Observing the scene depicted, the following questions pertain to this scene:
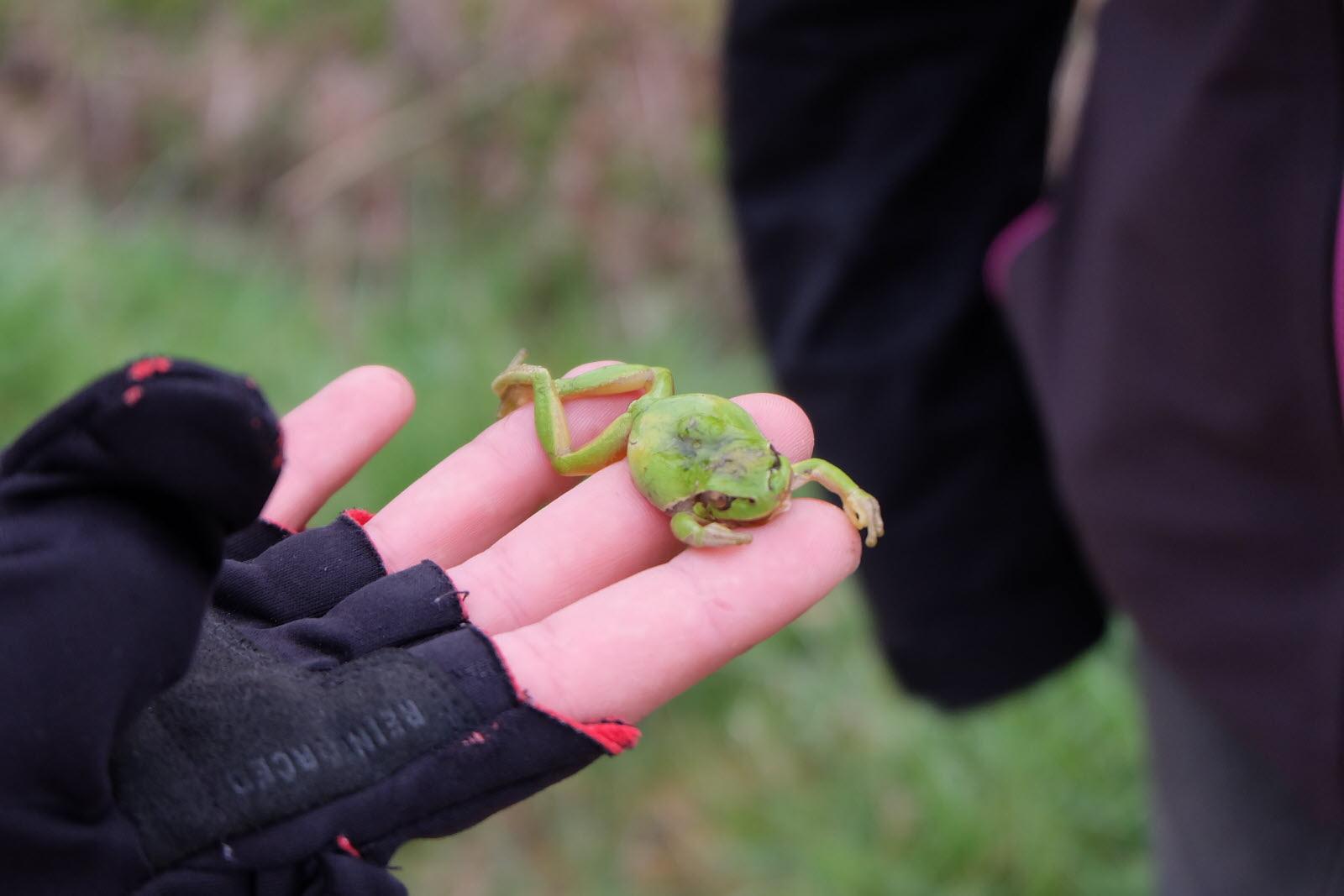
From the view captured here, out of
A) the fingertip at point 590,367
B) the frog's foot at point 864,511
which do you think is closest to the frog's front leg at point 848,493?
the frog's foot at point 864,511

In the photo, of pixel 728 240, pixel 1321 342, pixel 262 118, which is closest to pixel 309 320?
pixel 262 118

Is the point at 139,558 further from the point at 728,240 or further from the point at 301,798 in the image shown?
the point at 728,240

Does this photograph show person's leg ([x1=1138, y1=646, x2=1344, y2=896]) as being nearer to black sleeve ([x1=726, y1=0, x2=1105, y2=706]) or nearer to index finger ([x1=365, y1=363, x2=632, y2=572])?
black sleeve ([x1=726, y1=0, x2=1105, y2=706])

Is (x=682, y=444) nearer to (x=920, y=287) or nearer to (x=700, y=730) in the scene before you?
(x=920, y=287)

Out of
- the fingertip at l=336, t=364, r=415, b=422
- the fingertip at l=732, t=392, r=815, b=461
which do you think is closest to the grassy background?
the fingertip at l=732, t=392, r=815, b=461

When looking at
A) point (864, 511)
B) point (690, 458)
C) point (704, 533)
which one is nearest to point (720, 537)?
point (704, 533)

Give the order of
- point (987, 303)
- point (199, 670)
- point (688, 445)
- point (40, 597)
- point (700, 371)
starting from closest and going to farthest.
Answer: point (40, 597) < point (199, 670) < point (688, 445) < point (987, 303) < point (700, 371)
